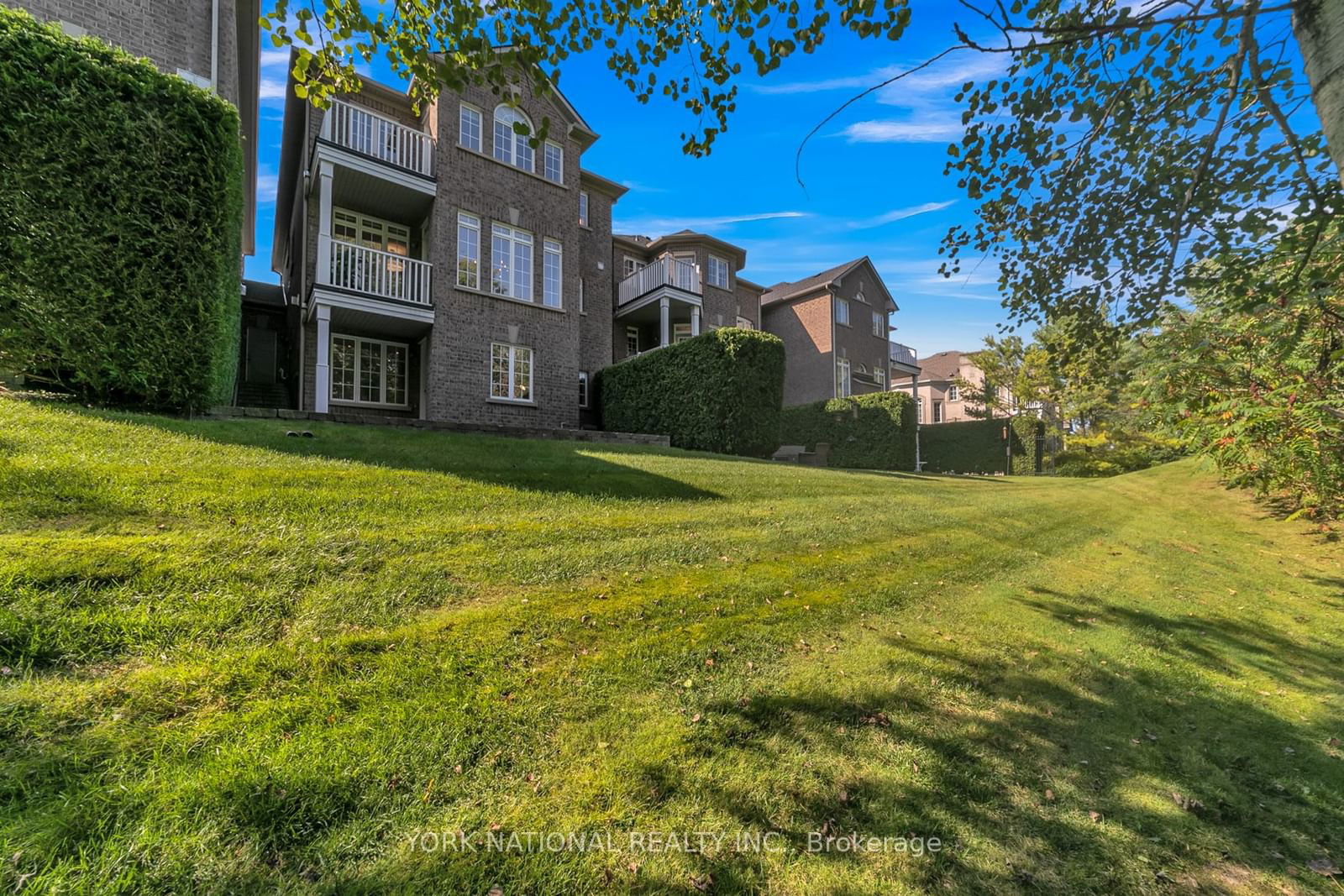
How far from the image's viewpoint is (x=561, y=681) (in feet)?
9.22

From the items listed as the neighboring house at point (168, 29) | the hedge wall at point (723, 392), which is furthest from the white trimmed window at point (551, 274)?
the neighboring house at point (168, 29)

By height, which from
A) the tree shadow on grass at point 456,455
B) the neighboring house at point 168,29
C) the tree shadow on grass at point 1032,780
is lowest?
the tree shadow on grass at point 1032,780

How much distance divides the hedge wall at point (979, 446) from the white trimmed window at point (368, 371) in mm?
21589

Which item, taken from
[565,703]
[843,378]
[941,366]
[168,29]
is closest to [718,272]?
[843,378]

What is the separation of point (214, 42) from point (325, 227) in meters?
3.39

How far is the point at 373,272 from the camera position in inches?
479

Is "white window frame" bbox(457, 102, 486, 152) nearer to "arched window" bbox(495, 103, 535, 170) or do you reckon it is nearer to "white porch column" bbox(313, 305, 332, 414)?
"arched window" bbox(495, 103, 535, 170)

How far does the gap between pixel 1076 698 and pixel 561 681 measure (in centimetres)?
356

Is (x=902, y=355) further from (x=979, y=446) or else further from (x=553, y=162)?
(x=553, y=162)

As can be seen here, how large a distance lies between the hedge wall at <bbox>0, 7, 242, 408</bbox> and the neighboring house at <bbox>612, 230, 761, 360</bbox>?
12.1 m

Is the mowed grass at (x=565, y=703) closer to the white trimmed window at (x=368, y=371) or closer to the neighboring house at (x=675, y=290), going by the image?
the white trimmed window at (x=368, y=371)

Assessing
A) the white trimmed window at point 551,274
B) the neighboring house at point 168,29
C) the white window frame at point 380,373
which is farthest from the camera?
the white trimmed window at point 551,274

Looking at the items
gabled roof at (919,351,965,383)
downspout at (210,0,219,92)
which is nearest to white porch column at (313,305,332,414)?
downspout at (210,0,219,92)

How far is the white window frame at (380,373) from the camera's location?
44.2 feet
